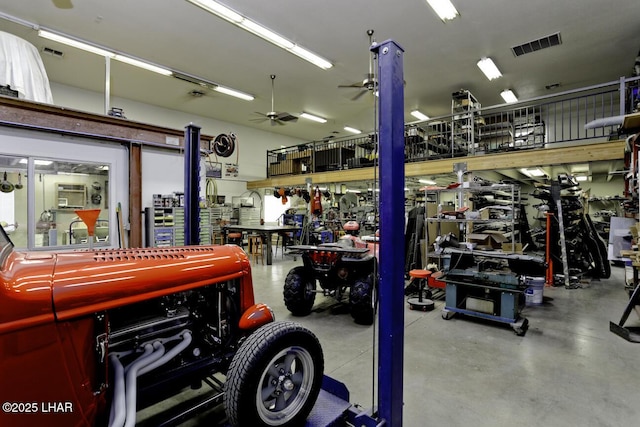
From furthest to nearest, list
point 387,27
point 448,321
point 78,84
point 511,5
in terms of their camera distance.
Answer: point 78,84 < point 387,27 < point 511,5 < point 448,321

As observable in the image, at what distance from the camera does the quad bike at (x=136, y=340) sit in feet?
3.44

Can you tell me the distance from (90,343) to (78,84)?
34.5ft

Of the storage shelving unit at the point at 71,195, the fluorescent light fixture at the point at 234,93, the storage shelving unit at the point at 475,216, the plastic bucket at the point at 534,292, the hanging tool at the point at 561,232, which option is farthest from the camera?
the fluorescent light fixture at the point at 234,93

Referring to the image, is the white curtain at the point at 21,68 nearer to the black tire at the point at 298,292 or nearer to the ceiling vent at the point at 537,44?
the black tire at the point at 298,292

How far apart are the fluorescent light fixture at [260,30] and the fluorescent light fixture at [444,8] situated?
2896 millimetres

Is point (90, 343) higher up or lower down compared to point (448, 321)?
higher up

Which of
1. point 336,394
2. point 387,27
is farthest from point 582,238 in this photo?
point 336,394

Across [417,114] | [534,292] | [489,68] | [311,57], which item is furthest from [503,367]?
[417,114]

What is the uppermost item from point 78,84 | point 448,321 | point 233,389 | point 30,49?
point 78,84

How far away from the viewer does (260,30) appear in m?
6.20

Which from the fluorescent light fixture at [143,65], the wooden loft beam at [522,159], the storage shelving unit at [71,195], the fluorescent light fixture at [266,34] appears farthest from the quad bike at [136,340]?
the fluorescent light fixture at [143,65]

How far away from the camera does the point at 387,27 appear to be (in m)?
6.53

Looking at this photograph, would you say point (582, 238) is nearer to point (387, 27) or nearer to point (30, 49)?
point (387, 27)

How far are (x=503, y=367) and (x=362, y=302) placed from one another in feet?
4.78
